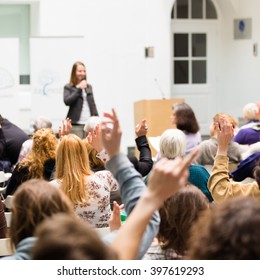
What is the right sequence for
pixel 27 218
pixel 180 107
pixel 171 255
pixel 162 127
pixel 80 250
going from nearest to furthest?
pixel 80 250 → pixel 27 218 → pixel 171 255 → pixel 180 107 → pixel 162 127

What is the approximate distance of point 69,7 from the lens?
12906 millimetres

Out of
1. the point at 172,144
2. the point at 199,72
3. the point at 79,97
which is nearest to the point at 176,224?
the point at 172,144

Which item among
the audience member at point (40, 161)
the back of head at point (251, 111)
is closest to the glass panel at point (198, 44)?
the back of head at point (251, 111)

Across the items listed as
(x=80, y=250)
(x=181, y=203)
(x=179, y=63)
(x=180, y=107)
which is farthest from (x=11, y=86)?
(x=80, y=250)

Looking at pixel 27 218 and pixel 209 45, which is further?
pixel 209 45

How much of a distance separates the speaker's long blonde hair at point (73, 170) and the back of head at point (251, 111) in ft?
14.2

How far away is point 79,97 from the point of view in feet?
32.2

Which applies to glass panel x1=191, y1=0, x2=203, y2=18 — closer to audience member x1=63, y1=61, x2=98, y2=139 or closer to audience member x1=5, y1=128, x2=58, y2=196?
audience member x1=63, y1=61, x2=98, y2=139

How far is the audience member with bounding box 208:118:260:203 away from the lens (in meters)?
3.81

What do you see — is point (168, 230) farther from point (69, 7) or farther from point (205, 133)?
point (205, 133)

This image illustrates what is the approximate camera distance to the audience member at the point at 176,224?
8.87ft

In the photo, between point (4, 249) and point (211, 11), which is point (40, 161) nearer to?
point (4, 249)

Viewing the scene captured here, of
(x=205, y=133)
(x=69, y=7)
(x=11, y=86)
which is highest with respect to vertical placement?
(x=69, y=7)
